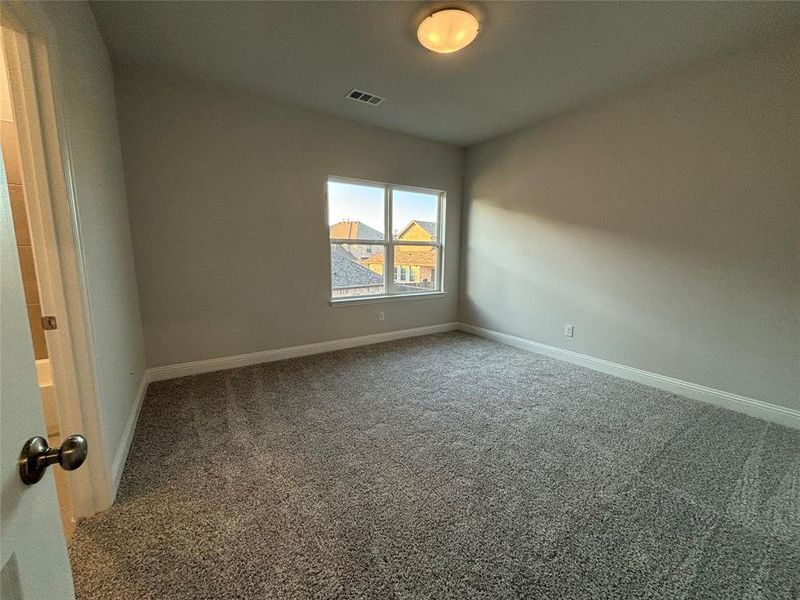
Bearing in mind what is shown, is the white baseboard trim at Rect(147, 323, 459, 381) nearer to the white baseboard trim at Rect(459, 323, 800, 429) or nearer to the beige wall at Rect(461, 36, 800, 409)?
the white baseboard trim at Rect(459, 323, 800, 429)

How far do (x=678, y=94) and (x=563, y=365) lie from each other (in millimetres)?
2485

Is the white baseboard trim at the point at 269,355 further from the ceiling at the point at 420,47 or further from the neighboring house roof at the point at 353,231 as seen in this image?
the ceiling at the point at 420,47

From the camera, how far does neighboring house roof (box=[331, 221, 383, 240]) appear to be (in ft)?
12.0

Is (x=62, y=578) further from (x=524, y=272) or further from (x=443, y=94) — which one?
(x=524, y=272)

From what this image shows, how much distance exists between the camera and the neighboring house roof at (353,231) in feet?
12.0

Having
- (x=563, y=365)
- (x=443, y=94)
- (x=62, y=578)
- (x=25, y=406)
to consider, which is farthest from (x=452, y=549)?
(x=443, y=94)

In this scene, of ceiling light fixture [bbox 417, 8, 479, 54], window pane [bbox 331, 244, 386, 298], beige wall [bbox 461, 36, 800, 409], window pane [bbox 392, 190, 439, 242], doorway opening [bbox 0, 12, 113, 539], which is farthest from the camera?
window pane [bbox 392, 190, 439, 242]

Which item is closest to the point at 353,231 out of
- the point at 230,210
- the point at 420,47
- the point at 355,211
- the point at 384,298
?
the point at 355,211

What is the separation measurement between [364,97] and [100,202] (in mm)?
2235

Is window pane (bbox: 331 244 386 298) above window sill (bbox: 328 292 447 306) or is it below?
above

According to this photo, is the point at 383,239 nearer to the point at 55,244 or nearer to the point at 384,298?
the point at 384,298

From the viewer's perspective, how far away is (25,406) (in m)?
0.52

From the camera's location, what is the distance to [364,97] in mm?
3012

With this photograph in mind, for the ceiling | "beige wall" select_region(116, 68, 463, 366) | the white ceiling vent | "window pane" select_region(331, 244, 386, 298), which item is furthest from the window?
the ceiling
